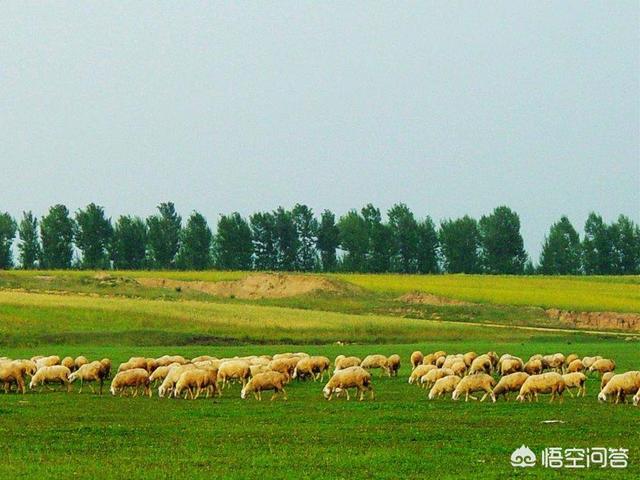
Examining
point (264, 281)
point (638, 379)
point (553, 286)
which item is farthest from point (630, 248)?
point (638, 379)

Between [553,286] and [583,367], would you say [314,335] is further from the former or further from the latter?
[553,286]

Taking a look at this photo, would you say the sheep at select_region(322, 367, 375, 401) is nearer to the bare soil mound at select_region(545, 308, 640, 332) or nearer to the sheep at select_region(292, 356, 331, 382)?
the sheep at select_region(292, 356, 331, 382)

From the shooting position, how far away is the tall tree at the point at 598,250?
13812 centimetres

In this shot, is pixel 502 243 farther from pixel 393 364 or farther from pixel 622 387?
pixel 622 387

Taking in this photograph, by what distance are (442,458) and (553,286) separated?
86.8m

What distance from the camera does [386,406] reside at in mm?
30672

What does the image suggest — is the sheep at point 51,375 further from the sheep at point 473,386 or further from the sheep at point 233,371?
the sheep at point 473,386

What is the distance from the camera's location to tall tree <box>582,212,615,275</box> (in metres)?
138

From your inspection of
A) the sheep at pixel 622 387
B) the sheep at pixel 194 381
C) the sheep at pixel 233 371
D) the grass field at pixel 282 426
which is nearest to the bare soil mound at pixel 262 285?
the grass field at pixel 282 426

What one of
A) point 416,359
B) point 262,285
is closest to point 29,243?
point 262,285

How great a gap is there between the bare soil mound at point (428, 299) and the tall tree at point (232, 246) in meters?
43.5

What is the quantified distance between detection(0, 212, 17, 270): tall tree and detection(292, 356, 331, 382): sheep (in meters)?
97.1

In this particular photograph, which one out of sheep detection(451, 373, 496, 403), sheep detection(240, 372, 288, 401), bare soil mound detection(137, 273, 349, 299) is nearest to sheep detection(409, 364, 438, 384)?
sheep detection(451, 373, 496, 403)

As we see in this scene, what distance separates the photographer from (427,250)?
136 m
